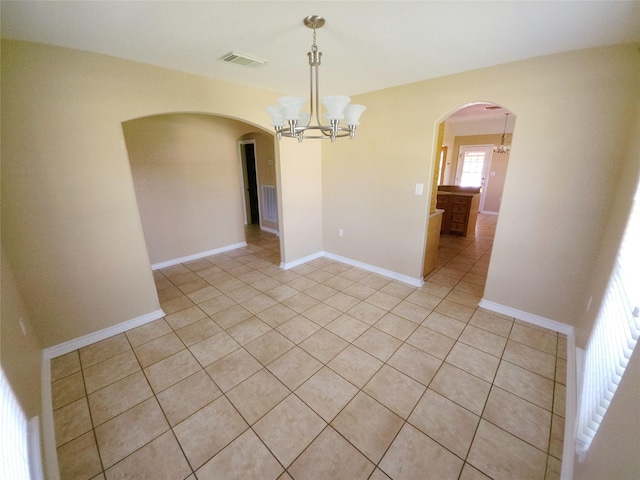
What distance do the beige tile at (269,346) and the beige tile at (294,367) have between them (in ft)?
0.20

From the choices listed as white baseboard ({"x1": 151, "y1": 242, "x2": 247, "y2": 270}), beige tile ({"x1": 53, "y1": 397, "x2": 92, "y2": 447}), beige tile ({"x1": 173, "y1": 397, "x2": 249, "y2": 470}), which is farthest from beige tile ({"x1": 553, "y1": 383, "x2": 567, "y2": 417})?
white baseboard ({"x1": 151, "y1": 242, "x2": 247, "y2": 270})

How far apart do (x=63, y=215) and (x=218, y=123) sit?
279 cm

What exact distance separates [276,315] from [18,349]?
189 cm

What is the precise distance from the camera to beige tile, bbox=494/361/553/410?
1.83m

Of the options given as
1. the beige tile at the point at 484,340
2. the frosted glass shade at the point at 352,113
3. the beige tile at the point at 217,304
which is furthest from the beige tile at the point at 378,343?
the frosted glass shade at the point at 352,113

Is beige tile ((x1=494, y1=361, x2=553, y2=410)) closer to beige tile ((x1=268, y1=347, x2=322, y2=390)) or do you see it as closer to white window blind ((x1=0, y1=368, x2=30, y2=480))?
beige tile ((x1=268, y1=347, x2=322, y2=390))

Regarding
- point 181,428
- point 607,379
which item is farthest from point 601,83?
point 181,428

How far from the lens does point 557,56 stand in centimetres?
211

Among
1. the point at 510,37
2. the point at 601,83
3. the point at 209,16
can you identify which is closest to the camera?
the point at 209,16

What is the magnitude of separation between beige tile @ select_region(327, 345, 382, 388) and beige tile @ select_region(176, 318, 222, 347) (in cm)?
126

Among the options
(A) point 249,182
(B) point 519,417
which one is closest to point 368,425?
(B) point 519,417

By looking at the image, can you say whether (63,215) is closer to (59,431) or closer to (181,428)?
(59,431)

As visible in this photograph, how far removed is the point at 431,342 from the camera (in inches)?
94.8

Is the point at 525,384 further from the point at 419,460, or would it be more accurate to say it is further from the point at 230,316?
the point at 230,316
